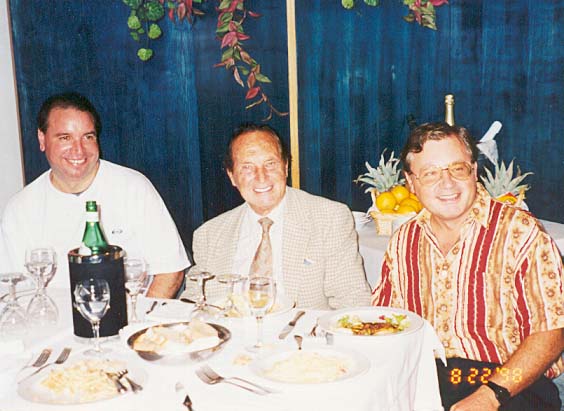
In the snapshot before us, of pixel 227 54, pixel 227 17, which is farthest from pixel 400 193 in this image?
pixel 227 17

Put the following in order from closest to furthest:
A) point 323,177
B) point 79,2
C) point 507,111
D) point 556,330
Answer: point 556,330
point 79,2
point 507,111
point 323,177

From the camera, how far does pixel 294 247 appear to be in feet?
7.57

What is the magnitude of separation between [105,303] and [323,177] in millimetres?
2687

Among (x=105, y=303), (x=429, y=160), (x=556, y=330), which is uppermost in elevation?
(x=429, y=160)

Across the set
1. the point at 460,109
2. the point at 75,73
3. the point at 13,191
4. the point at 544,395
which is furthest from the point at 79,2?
the point at 544,395

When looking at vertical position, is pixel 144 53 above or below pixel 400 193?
above

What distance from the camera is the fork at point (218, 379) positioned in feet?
4.36

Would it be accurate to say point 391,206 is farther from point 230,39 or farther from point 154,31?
point 154,31

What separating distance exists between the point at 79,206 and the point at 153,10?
1.17 meters

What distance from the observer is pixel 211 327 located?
161 cm

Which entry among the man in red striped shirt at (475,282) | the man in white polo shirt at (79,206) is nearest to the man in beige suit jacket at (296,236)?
the man in red striped shirt at (475,282)

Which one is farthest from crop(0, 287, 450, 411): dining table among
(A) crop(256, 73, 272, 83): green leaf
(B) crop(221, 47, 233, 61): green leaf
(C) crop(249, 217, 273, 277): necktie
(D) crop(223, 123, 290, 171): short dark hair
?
(A) crop(256, 73, 272, 83): green leaf

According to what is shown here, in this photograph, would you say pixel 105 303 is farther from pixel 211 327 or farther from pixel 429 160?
pixel 429 160

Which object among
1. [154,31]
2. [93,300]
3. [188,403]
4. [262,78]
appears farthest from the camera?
[262,78]
